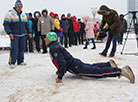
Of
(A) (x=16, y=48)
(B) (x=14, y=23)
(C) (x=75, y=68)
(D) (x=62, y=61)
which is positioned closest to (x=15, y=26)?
(B) (x=14, y=23)

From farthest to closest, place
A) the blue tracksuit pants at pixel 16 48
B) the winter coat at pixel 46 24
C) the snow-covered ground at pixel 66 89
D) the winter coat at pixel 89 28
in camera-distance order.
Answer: the winter coat at pixel 89 28 < the winter coat at pixel 46 24 < the blue tracksuit pants at pixel 16 48 < the snow-covered ground at pixel 66 89

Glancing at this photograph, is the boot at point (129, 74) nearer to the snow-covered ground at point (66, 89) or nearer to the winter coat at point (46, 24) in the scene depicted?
the snow-covered ground at point (66, 89)

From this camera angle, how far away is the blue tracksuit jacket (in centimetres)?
323

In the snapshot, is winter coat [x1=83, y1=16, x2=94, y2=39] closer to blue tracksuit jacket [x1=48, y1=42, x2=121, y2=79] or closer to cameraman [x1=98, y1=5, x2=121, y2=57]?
cameraman [x1=98, y1=5, x2=121, y2=57]

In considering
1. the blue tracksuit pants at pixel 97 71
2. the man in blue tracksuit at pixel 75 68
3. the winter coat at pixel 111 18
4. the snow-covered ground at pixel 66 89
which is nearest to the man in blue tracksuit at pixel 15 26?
the snow-covered ground at pixel 66 89

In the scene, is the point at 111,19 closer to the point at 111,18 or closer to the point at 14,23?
the point at 111,18

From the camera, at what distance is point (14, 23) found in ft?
15.1

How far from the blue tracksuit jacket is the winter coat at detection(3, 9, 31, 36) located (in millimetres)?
1665

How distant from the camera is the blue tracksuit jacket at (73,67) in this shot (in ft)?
10.6

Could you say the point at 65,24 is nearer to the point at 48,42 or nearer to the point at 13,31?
the point at 13,31

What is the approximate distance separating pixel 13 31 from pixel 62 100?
269 centimetres

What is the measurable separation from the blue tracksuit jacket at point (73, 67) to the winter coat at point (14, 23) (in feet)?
5.46

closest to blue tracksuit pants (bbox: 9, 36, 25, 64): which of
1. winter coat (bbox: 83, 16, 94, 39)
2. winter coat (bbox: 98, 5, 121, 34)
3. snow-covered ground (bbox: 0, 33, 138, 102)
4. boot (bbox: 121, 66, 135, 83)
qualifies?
snow-covered ground (bbox: 0, 33, 138, 102)

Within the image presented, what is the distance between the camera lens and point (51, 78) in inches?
144
